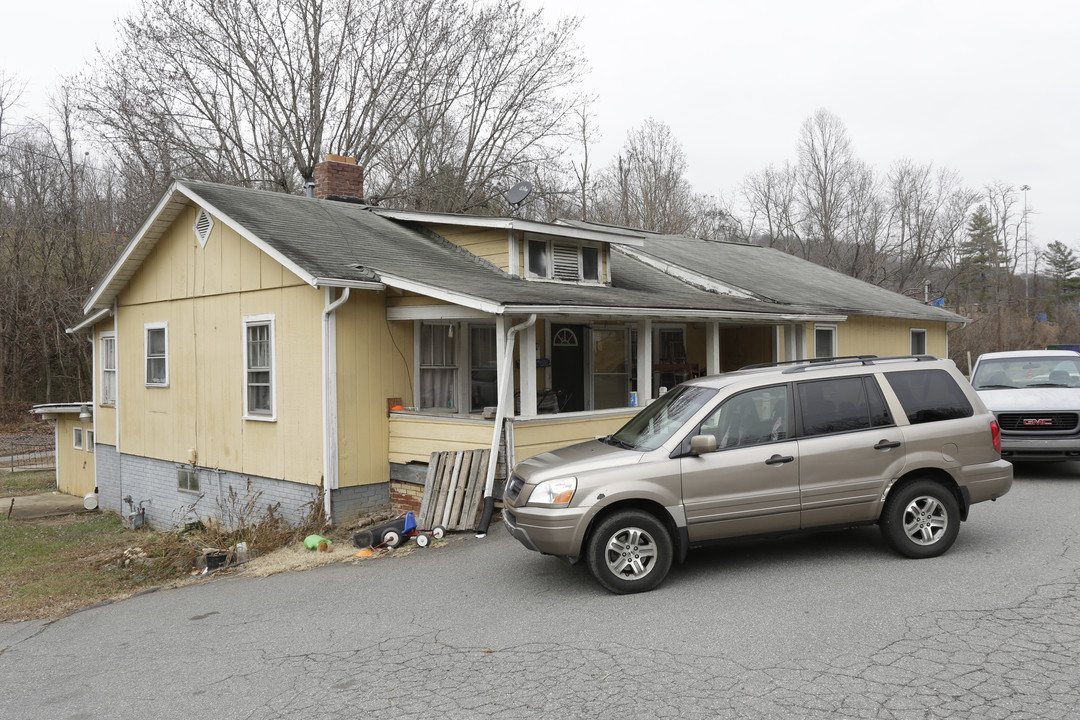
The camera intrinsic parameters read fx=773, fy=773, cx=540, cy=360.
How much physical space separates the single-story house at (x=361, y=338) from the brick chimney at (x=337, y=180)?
0.14ft

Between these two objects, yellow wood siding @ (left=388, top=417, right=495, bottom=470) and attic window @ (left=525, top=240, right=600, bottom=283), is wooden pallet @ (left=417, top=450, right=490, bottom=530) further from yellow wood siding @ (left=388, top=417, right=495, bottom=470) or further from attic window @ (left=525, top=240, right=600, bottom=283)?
attic window @ (left=525, top=240, right=600, bottom=283)

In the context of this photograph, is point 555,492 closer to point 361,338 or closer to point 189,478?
point 361,338

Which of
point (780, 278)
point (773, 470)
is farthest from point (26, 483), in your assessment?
point (773, 470)

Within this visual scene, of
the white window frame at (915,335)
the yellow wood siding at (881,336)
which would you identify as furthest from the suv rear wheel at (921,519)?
the white window frame at (915,335)

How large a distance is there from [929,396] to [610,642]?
3.81 metres

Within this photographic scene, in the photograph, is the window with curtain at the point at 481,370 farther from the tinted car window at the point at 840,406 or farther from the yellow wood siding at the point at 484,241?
the tinted car window at the point at 840,406

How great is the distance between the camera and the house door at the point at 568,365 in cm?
1355

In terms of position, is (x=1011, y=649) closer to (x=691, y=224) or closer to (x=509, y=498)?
(x=509, y=498)

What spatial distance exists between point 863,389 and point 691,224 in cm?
3540

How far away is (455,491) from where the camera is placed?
9.54 meters

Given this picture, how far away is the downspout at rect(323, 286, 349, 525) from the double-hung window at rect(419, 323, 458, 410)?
1.58 meters

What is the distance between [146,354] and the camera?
1488 centimetres

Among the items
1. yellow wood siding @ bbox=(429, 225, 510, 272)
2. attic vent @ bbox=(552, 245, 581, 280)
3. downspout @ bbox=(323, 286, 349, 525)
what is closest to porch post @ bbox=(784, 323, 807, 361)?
attic vent @ bbox=(552, 245, 581, 280)

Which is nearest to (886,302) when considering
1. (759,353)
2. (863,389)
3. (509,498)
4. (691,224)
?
(759,353)
